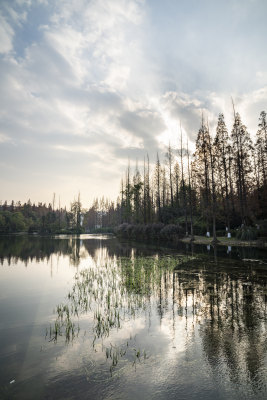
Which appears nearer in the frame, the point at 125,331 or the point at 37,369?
the point at 37,369

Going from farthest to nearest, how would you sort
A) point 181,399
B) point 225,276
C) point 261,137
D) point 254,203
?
point 261,137
point 254,203
point 225,276
point 181,399

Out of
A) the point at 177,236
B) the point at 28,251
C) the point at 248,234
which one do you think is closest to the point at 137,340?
the point at 28,251

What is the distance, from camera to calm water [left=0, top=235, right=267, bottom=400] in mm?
3455

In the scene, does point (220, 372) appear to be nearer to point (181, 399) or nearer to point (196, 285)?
point (181, 399)

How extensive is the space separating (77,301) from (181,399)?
567cm

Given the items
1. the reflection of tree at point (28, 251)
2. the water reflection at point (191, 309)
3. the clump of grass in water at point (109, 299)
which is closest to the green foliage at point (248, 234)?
the water reflection at point (191, 309)

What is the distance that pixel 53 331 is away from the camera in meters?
5.58

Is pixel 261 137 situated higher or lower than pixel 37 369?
higher

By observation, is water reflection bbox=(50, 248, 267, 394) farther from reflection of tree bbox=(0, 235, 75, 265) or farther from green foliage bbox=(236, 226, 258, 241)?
green foliage bbox=(236, 226, 258, 241)

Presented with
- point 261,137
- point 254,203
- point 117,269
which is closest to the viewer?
point 117,269

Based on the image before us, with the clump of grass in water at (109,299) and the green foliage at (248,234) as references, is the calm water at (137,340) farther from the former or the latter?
the green foliage at (248,234)

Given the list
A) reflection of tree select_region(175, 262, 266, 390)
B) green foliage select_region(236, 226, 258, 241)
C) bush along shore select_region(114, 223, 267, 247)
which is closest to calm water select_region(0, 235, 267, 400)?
reflection of tree select_region(175, 262, 266, 390)

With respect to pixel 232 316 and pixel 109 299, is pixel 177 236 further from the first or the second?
pixel 232 316

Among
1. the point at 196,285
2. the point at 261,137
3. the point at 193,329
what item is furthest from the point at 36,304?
the point at 261,137
